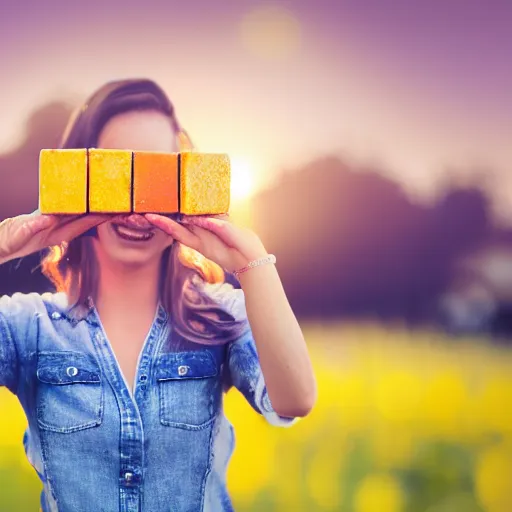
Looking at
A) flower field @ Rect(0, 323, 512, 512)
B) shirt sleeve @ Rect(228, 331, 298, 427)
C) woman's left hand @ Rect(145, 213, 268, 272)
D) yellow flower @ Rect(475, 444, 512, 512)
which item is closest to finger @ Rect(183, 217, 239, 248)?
woman's left hand @ Rect(145, 213, 268, 272)

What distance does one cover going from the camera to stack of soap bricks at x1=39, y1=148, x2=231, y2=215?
5.24 feet

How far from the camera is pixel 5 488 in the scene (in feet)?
6.17

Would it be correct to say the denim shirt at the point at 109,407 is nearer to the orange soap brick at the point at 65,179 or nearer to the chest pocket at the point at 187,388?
the chest pocket at the point at 187,388

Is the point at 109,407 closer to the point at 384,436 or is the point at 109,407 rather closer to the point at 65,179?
the point at 65,179

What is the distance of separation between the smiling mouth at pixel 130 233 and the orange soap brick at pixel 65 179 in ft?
0.63

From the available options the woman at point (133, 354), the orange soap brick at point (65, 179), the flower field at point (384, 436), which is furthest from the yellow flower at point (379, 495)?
the orange soap brick at point (65, 179)

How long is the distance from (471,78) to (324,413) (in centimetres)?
105

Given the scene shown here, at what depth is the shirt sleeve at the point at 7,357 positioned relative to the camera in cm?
173

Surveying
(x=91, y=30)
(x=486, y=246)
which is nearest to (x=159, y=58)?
(x=91, y=30)

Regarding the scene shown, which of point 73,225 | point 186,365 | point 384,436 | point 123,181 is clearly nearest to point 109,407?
point 186,365

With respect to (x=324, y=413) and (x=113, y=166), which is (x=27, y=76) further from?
(x=324, y=413)

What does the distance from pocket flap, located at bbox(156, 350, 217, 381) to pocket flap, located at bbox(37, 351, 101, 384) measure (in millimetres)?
168

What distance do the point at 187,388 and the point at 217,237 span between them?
43cm

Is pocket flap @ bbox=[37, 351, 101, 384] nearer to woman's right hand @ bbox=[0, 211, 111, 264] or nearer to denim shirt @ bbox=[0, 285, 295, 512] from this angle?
denim shirt @ bbox=[0, 285, 295, 512]
